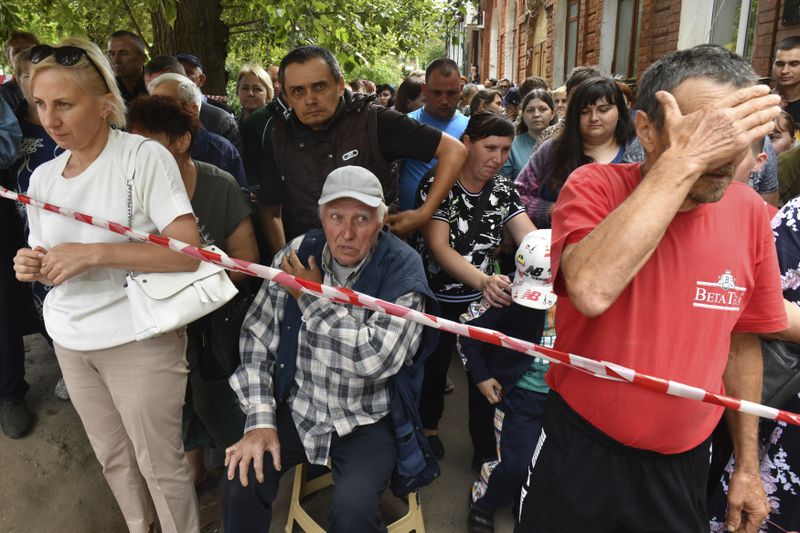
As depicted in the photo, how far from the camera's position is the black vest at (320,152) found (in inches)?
108

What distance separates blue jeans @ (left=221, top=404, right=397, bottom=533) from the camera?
200 cm

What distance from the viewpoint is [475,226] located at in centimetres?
285

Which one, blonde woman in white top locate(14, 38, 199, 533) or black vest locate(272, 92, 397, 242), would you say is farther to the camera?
black vest locate(272, 92, 397, 242)

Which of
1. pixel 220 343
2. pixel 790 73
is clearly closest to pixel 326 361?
pixel 220 343

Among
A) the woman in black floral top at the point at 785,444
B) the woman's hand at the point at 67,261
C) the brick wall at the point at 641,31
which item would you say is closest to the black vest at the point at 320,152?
the woman's hand at the point at 67,261

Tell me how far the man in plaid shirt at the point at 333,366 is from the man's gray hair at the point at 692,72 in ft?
3.90

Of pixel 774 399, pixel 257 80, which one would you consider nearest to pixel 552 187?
pixel 774 399

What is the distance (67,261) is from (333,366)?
100 cm

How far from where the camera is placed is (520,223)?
2.93m

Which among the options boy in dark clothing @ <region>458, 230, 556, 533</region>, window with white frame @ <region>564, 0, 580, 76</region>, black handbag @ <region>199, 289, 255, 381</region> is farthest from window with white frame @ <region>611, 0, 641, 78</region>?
black handbag @ <region>199, 289, 255, 381</region>

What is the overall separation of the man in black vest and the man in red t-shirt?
55.4 inches

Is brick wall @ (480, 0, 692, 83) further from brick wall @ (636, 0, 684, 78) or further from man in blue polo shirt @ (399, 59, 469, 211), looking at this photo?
man in blue polo shirt @ (399, 59, 469, 211)

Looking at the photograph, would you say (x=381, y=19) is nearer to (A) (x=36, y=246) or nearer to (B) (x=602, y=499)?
(A) (x=36, y=246)

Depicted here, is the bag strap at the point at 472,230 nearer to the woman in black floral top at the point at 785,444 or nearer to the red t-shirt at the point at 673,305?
the woman in black floral top at the point at 785,444
